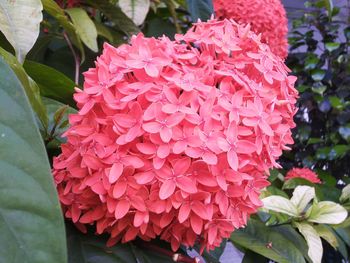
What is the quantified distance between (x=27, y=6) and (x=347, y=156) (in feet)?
5.43

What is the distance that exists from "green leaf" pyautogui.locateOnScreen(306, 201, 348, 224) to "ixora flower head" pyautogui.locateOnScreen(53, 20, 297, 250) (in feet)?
1.06

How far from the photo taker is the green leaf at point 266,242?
64cm

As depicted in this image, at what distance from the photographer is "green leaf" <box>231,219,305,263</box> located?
0.64 meters

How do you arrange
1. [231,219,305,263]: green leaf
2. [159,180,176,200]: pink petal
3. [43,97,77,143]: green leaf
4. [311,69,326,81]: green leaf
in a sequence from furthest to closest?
[311,69,326,81]: green leaf < [231,219,305,263]: green leaf < [43,97,77,143]: green leaf < [159,180,176,200]: pink petal

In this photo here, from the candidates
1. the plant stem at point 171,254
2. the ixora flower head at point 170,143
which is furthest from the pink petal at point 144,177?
the plant stem at point 171,254

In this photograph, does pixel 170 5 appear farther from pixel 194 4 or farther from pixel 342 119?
pixel 342 119

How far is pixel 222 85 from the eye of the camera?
1.48 ft

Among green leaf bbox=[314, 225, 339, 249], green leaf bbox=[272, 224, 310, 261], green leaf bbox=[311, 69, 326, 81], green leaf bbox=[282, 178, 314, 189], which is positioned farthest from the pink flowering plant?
green leaf bbox=[311, 69, 326, 81]

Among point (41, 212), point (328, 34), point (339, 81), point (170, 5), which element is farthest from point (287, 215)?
point (328, 34)

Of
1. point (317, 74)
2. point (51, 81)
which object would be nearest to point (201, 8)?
point (51, 81)

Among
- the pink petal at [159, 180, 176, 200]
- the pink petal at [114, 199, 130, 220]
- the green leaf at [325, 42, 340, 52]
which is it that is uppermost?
the pink petal at [159, 180, 176, 200]

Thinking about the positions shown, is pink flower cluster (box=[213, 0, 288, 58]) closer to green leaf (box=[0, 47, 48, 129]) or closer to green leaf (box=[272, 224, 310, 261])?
green leaf (box=[272, 224, 310, 261])

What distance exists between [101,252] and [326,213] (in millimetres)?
431

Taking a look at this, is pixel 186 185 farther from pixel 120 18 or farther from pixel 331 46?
pixel 331 46
